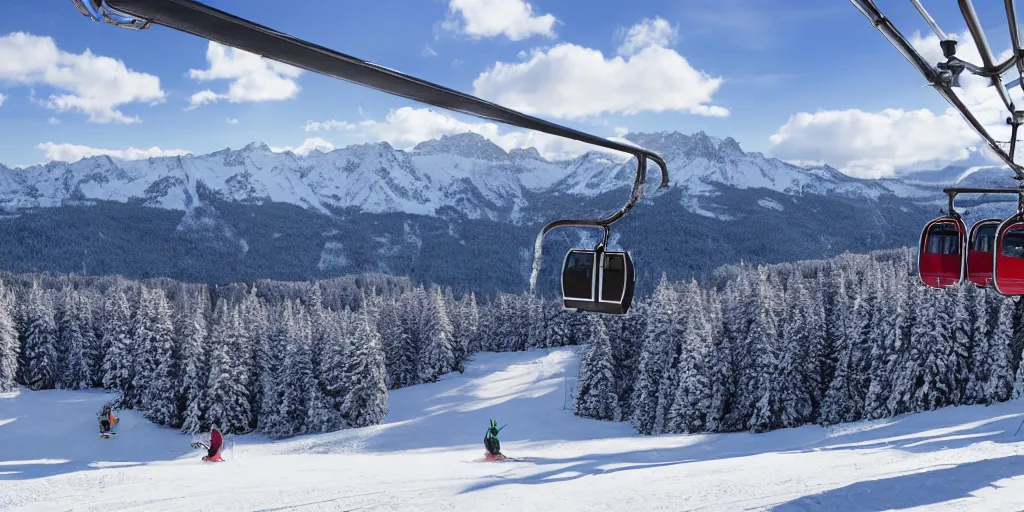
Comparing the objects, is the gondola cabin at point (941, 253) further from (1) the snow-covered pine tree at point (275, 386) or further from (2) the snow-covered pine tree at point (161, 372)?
(2) the snow-covered pine tree at point (161, 372)

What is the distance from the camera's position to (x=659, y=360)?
43.4m

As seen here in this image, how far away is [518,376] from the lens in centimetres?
6444

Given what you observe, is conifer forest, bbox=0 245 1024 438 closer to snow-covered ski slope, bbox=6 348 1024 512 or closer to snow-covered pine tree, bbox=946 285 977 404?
snow-covered pine tree, bbox=946 285 977 404

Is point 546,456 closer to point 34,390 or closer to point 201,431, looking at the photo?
point 201,431

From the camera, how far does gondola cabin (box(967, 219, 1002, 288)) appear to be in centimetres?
1312

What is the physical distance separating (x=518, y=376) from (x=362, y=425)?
19.8 meters

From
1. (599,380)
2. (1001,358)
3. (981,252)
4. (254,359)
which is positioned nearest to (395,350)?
(254,359)

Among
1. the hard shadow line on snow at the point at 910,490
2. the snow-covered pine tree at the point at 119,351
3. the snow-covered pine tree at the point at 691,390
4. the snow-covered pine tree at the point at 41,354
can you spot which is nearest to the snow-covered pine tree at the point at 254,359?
the snow-covered pine tree at the point at 119,351

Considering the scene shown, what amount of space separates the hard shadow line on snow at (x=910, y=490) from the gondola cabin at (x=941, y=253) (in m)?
3.93

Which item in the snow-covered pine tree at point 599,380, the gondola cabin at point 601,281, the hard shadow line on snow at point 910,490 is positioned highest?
the gondola cabin at point 601,281

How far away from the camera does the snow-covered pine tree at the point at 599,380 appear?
1842 inches

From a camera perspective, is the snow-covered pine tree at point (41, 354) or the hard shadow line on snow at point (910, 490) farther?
the snow-covered pine tree at point (41, 354)

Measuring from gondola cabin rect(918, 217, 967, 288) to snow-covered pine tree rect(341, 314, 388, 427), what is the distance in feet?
126

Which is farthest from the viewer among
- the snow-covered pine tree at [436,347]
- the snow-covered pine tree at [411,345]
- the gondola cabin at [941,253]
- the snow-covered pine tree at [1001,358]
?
the snow-covered pine tree at [411,345]
